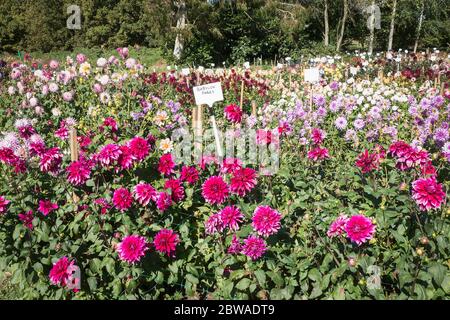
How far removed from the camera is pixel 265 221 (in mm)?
2246

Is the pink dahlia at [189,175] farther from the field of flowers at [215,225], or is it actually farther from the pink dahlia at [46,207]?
the pink dahlia at [46,207]

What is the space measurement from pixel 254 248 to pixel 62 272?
102 centimetres

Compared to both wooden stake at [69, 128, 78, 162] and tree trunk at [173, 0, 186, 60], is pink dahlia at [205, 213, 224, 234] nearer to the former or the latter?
wooden stake at [69, 128, 78, 162]

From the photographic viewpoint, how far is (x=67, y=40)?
103 feet

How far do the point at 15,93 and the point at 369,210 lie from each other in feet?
18.2

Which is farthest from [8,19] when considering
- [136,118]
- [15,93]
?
[136,118]

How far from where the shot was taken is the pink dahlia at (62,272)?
2.26 metres

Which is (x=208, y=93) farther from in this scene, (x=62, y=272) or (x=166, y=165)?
(x=62, y=272)

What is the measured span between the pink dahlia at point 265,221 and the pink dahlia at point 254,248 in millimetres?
63

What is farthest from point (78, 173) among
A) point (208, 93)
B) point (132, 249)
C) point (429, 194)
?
point (429, 194)

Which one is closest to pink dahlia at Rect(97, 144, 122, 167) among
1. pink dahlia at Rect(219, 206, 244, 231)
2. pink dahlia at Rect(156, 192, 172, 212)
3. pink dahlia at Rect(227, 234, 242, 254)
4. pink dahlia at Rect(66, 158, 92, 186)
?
pink dahlia at Rect(66, 158, 92, 186)

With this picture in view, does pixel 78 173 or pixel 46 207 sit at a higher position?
pixel 78 173
